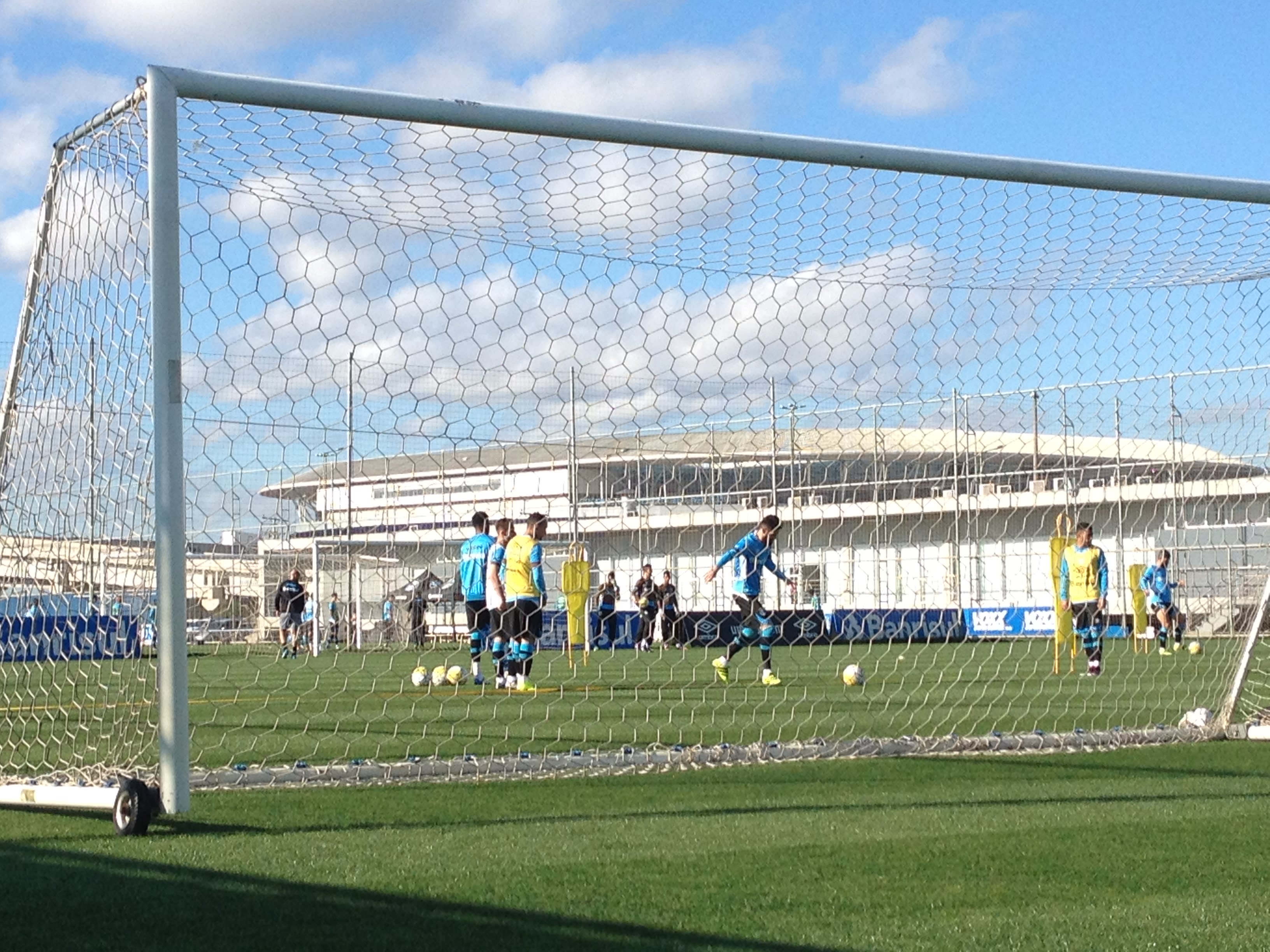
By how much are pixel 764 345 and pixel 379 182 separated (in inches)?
93.9

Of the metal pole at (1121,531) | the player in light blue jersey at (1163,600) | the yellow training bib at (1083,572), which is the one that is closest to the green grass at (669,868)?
the metal pole at (1121,531)

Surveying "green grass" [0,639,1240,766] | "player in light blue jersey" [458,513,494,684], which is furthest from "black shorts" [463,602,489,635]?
"green grass" [0,639,1240,766]

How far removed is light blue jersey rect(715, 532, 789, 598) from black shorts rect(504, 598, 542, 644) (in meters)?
1.87

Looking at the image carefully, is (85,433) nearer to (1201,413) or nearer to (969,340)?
(969,340)

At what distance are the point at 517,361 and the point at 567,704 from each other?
5.24 metres

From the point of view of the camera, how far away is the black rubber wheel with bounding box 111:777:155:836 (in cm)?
524

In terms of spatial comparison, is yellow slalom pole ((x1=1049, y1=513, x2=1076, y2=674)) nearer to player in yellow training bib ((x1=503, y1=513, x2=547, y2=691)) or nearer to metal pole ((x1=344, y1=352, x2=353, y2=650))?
player in yellow training bib ((x1=503, y1=513, x2=547, y2=691))

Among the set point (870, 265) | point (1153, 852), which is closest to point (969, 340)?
point (870, 265)

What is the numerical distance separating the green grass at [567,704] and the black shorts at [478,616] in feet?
2.68

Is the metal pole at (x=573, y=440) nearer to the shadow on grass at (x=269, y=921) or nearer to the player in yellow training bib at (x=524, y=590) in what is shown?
the player in yellow training bib at (x=524, y=590)

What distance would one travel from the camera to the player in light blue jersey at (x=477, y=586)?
14.9 meters

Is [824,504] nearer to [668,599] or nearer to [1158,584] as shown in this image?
[668,599]

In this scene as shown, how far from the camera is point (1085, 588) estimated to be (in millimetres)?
17172

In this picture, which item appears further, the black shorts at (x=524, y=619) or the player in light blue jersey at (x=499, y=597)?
the black shorts at (x=524, y=619)
